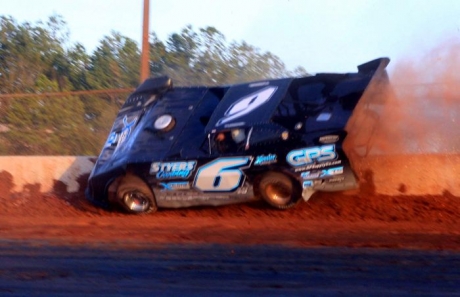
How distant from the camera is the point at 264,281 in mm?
7211

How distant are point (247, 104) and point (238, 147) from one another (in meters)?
0.92

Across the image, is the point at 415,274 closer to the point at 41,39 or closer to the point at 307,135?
the point at 307,135

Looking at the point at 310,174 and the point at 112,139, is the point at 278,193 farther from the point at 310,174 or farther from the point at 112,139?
the point at 112,139

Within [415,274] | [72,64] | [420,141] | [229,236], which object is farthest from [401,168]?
[72,64]

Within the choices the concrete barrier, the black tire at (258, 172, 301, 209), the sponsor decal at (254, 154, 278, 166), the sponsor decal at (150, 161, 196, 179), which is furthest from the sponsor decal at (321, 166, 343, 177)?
the sponsor decal at (150, 161, 196, 179)

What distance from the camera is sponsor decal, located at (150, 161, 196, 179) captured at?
12852mm

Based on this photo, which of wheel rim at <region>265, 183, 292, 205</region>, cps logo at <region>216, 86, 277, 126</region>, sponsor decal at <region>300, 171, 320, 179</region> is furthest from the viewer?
cps logo at <region>216, 86, 277, 126</region>

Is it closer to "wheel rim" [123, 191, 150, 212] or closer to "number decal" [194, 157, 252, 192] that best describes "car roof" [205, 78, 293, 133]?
"number decal" [194, 157, 252, 192]

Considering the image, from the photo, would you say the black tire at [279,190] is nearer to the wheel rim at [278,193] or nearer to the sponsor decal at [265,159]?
the wheel rim at [278,193]

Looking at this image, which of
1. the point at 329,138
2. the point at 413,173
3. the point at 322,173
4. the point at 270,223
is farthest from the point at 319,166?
the point at 413,173

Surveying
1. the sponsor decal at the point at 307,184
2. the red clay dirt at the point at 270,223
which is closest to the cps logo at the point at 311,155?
the sponsor decal at the point at 307,184

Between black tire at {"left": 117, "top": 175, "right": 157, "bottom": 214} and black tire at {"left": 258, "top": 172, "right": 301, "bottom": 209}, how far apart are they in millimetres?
2048

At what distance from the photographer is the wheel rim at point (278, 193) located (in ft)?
41.1

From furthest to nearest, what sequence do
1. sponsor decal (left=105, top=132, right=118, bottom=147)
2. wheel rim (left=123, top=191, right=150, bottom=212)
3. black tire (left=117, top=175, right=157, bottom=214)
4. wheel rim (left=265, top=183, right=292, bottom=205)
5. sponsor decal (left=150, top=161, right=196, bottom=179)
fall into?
sponsor decal (left=105, top=132, right=118, bottom=147)
wheel rim (left=123, top=191, right=150, bottom=212)
black tire (left=117, top=175, right=157, bottom=214)
sponsor decal (left=150, top=161, right=196, bottom=179)
wheel rim (left=265, top=183, right=292, bottom=205)
